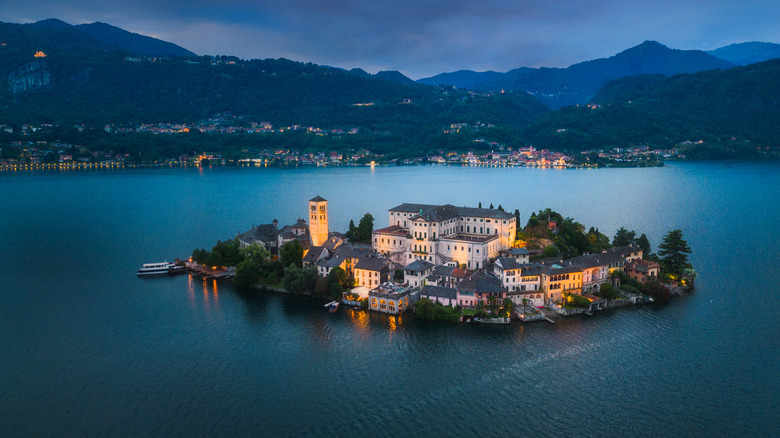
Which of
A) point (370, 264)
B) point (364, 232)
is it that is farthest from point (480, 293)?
point (364, 232)

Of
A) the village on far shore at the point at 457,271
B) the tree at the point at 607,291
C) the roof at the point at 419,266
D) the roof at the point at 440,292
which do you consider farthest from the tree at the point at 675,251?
the roof at the point at 419,266

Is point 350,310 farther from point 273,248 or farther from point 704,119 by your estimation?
point 704,119

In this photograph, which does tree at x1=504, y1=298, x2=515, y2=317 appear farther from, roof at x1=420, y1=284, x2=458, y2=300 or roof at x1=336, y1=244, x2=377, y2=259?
roof at x1=336, y1=244, x2=377, y2=259

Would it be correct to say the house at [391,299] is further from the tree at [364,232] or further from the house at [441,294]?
the tree at [364,232]

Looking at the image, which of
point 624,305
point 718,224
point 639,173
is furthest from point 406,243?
point 639,173

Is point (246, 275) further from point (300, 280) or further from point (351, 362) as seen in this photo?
point (351, 362)

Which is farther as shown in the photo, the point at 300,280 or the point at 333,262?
the point at 333,262
